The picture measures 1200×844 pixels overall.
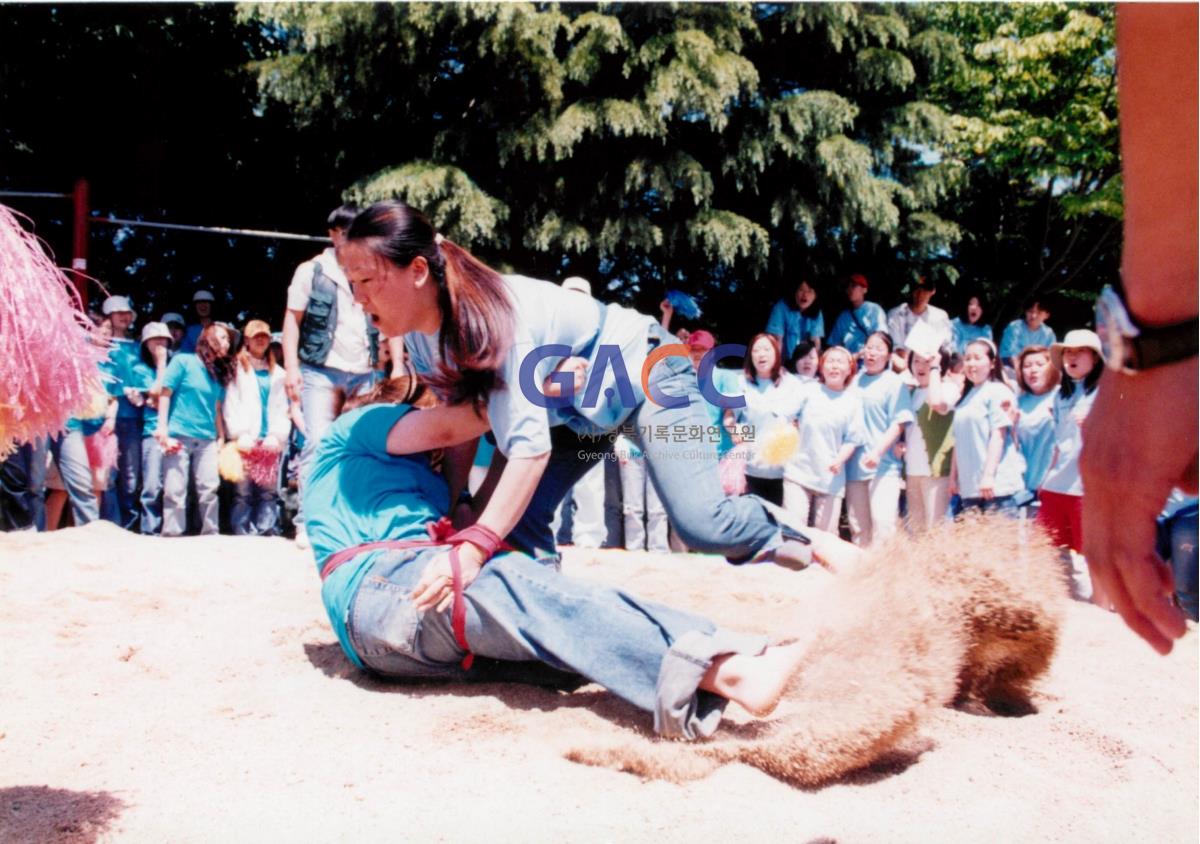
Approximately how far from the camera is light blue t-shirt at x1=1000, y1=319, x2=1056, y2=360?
27.0 feet

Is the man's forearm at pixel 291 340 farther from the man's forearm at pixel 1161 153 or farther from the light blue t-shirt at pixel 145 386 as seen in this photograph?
the man's forearm at pixel 1161 153

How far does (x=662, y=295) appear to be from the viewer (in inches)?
348

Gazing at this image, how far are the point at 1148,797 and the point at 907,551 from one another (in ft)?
2.60

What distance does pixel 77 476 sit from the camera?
20.8 ft

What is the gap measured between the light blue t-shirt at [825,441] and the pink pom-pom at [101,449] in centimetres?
447

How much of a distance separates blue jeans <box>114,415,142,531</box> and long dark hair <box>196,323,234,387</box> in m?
0.61

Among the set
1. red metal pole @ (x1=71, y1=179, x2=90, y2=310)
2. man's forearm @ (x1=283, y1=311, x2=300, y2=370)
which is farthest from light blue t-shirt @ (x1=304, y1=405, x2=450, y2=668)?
red metal pole @ (x1=71, y1=179, x2=90, y2=310)

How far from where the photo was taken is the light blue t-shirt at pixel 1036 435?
544 cm

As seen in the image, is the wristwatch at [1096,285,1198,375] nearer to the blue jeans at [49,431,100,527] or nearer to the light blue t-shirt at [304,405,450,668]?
the light blue t-shirt at [304,405,450,668]

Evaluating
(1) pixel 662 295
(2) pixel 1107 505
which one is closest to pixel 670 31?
(1) pixel 662 295

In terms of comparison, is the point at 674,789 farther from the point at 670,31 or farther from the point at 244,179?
the point at 244,179

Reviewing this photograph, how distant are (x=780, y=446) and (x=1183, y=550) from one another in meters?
4.73

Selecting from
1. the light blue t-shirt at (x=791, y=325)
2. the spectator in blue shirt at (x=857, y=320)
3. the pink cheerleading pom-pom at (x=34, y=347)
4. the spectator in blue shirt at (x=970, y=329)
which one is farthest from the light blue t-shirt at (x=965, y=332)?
the pink cheerleading pom-pom at (x=34, y=347)

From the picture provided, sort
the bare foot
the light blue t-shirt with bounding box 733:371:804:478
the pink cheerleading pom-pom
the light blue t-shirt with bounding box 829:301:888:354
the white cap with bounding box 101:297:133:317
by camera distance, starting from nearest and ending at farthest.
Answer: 1. the pink cheerleading pom-pom
2. the bare foot
3. the light blue t-shirt with bounding box 733:371:804:478
4. the white cap with bounding box 101:297:133:317
5. the light blue t-shirt with bounding box 829:301:888:354
